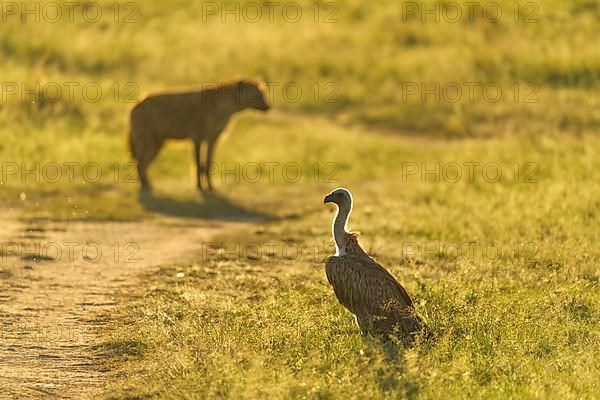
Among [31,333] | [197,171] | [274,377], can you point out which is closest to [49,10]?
[197,171]

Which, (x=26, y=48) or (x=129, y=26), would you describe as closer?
(x=26, y=48)

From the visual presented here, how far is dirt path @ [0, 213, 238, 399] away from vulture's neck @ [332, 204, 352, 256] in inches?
71.4

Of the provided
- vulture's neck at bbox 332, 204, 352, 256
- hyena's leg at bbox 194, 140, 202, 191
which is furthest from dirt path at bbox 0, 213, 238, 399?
hyena's leg at bbox 194, 140, 202, 191

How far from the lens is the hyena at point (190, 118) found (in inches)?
653

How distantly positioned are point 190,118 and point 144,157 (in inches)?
35.4

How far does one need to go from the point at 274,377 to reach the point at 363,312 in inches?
47.1

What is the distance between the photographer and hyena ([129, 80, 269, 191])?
653 inches

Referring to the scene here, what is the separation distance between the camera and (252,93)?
57.9 feet

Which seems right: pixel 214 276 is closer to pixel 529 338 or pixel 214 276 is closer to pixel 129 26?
pixel 529 338

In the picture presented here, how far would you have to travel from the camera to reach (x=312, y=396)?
6457 millimetres

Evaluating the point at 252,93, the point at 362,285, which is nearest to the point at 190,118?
the point at 252,93

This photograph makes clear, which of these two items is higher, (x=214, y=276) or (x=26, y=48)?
(x=26, y=48)

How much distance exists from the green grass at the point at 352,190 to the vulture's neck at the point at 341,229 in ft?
1.60

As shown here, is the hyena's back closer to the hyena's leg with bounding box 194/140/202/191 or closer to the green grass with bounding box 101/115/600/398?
the hyena's leg with bounding box 194/140/202/191
